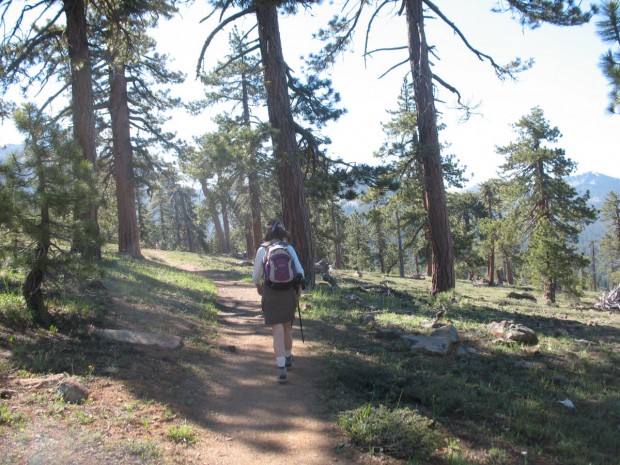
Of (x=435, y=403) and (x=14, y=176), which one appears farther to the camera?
(x=14, y=176)

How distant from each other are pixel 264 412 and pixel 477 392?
2.48 meters

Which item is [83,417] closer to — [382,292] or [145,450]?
[145,450]

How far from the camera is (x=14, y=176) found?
5457 millimetres

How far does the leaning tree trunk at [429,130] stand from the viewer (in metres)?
12.3

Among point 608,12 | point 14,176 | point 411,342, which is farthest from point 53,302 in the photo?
point 608,12

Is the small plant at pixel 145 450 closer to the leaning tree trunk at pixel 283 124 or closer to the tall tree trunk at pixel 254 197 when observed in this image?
the leaning tree trunk at pixel 283 124

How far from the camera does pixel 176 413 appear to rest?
427 centimetres

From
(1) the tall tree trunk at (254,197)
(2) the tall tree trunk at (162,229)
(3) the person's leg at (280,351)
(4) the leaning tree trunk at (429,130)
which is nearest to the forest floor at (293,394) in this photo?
(3) the person's leg at (280,351)

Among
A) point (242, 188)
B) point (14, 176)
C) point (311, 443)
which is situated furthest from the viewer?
point (242, 188)

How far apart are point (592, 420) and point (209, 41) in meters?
10.9

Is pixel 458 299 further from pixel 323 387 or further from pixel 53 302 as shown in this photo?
pixel 53 302

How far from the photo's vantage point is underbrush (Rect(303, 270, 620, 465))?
382 cm

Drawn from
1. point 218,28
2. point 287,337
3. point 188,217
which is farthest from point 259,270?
point 188,217

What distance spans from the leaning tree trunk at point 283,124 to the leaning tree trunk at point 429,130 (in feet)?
12.2
